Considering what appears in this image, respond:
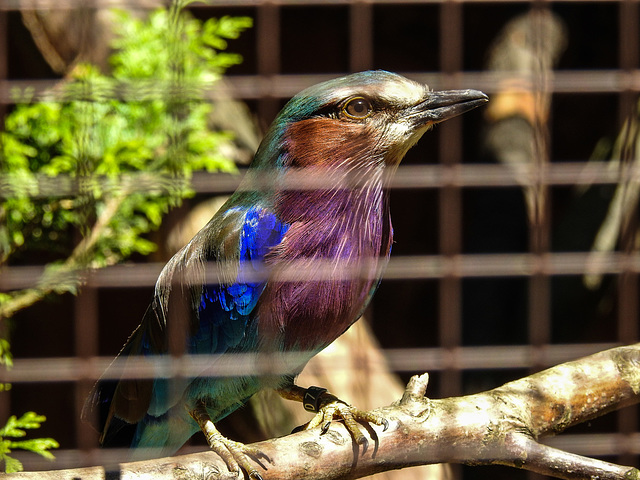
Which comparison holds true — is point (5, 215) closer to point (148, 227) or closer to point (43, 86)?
point (148, 227)

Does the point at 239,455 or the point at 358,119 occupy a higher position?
the point at 358,119

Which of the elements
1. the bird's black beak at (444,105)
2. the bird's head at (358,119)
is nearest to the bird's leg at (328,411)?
the bird's head at (358,119)

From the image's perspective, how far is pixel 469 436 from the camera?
1.43 meters

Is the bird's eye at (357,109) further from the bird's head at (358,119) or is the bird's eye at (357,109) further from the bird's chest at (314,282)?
the bird's chest at (314,282)

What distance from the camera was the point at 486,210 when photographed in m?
3.02

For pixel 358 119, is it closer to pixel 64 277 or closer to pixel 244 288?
pixel 244 288

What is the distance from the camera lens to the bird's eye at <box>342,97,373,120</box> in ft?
5.09

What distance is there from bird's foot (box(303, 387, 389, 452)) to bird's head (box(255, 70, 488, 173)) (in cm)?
45

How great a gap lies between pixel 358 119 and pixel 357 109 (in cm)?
2

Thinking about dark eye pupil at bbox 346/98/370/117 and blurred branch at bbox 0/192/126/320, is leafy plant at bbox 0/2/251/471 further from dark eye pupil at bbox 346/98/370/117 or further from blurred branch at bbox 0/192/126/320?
dark eye pupil at bbox 346/98/370/117

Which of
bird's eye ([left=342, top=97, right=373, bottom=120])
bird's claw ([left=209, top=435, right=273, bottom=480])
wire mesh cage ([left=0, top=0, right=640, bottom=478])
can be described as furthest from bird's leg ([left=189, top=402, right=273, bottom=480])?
bird's eye ([left=342, top=97, right=373, bottom=120])

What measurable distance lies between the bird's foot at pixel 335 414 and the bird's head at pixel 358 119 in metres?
0.45

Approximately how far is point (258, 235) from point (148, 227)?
0.86 metres

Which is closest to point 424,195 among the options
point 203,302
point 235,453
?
point 203,302
